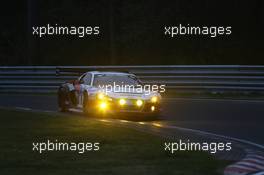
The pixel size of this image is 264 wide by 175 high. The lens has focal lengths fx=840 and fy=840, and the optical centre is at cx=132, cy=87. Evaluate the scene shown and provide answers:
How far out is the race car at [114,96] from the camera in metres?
19.3

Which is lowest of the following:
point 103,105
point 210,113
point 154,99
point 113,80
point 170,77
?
point 210,113

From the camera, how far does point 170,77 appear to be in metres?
29.1

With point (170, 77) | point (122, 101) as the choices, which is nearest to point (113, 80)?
point (122, 101)

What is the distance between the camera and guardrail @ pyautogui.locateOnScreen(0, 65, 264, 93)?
1086 inches

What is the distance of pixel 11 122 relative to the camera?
1731 centimetres

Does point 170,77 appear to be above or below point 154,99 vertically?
above

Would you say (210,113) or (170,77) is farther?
(170,77)

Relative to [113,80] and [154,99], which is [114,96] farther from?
[113,80]

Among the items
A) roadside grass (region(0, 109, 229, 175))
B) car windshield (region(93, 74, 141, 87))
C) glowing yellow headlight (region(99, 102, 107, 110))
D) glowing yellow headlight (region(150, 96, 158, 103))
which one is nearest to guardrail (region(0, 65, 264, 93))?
car windshield (region(93, 74, 141, 87))

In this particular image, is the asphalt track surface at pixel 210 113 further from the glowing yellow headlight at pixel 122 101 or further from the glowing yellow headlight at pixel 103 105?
the glowing yellow headlight at pixel 103 105

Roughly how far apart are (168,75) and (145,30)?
6.67 meters

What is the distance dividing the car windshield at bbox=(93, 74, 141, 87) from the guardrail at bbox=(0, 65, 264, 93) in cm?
761

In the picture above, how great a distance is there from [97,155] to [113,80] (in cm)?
839

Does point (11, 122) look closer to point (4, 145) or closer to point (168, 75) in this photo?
point (4, 145)
